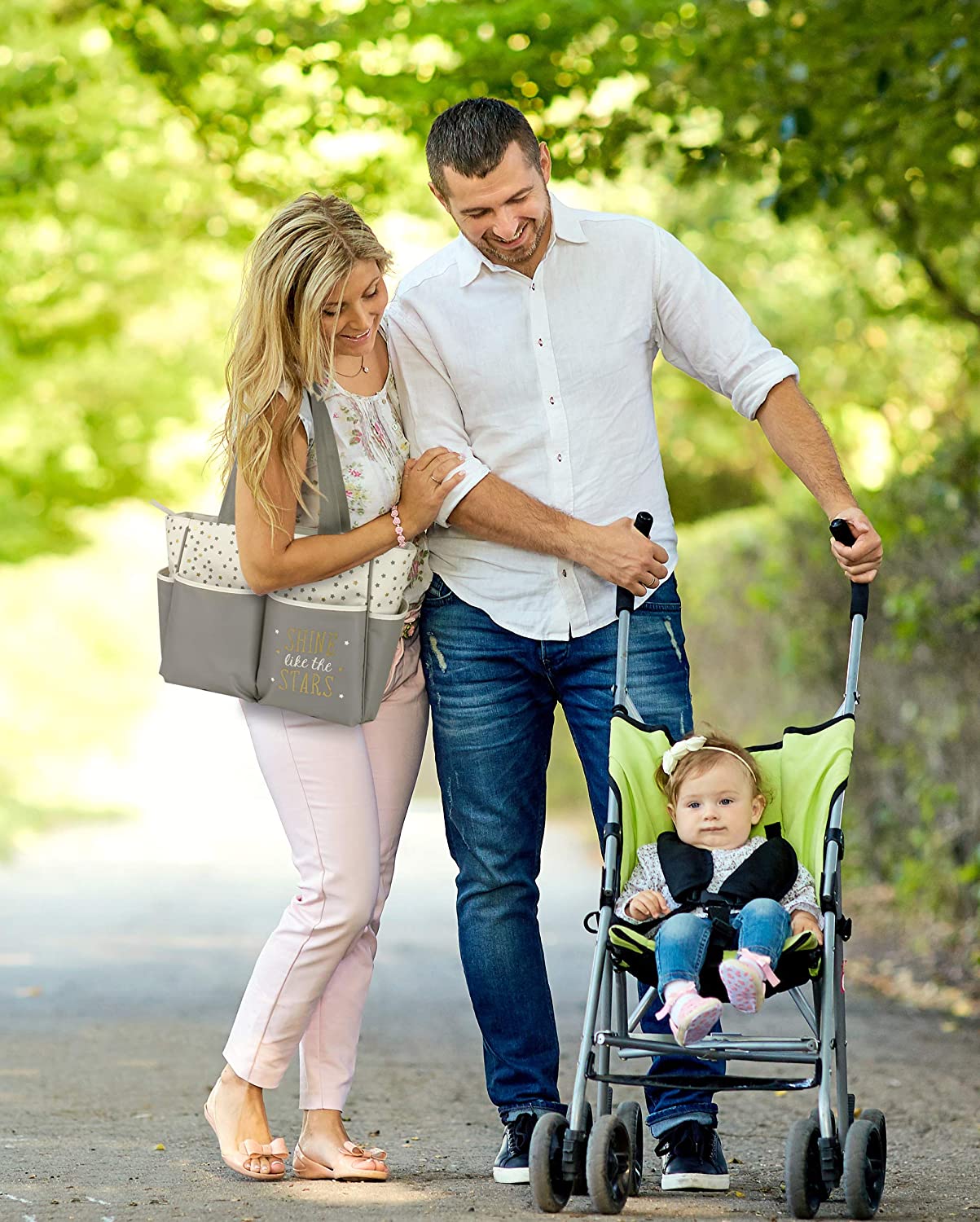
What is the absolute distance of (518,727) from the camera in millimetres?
4328

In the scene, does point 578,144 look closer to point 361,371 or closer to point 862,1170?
point 361,371

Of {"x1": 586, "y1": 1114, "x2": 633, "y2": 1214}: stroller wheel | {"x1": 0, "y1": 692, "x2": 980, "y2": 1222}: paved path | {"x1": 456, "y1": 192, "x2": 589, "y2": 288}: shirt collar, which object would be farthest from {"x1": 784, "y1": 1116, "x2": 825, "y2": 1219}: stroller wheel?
{"x1": 456, "y1": 192, "x2": 589, "y2": 288}: shirt collar

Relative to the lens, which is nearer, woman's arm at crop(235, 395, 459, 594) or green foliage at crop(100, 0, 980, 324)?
woman's arm at crop(235, 395, 459, 594)

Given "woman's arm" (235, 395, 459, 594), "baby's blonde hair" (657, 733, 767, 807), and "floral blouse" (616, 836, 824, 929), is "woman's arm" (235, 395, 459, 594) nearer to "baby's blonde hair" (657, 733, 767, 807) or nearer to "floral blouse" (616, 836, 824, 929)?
"baby's blonde hair" (657, 733, 767, 807)

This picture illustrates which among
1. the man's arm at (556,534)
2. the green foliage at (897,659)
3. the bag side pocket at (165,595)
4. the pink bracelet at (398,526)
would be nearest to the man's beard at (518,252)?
the man's arm at (556,534)

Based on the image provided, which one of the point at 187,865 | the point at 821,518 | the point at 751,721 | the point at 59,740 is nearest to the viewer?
the point at 821,518

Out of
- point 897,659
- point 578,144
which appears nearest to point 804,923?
point 897,659

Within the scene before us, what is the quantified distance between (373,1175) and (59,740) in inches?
700

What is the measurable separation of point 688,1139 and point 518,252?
204 centimetres

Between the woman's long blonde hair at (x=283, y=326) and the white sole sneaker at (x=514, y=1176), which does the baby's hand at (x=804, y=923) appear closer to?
the white sole sneaker at (x=514, y=1176)

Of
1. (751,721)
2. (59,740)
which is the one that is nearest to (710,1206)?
(751,721)

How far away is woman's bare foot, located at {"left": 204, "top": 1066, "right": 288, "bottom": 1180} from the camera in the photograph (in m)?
4.19

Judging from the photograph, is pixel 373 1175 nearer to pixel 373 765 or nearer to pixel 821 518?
pixel 373 765

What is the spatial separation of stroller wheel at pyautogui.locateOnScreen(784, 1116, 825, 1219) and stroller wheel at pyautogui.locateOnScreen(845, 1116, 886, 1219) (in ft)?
0.23
